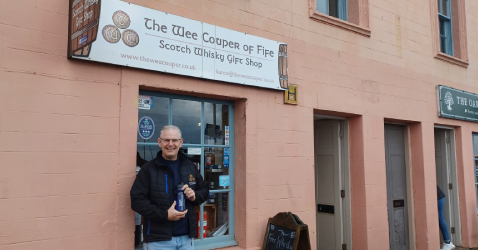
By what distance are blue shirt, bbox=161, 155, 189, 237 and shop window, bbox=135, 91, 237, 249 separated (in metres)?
0.56

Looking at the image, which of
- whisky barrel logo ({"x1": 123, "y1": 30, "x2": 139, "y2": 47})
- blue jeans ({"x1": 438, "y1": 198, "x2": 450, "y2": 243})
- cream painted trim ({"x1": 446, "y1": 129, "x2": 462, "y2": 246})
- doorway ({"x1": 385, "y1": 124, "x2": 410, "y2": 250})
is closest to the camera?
whisky barrel logo ({"x1": 123, "y1": 30, "x2": 139, "y2": 47})

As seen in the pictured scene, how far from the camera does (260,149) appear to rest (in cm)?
471

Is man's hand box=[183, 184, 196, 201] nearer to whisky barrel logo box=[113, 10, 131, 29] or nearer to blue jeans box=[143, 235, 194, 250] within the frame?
blue jeans box=[143, 235, 194, 250]

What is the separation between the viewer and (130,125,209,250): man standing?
3.31 meters

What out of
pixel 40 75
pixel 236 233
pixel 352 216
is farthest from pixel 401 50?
pixel 40 75

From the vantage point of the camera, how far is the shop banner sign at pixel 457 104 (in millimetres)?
7352

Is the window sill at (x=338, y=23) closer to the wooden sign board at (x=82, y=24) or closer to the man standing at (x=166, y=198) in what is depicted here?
the man standing at (x=166, y=198)

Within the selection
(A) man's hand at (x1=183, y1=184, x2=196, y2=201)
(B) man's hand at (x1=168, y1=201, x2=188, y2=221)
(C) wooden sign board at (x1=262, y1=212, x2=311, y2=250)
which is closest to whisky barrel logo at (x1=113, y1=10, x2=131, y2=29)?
(A) man's hand at (x1=183, y1=184, x2=196, y2=201)

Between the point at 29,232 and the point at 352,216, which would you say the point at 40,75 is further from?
the point at 352,216

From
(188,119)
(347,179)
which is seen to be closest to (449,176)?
(347,179)

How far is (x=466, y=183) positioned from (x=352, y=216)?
335cm

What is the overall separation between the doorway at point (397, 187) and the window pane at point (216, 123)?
11.5 feet

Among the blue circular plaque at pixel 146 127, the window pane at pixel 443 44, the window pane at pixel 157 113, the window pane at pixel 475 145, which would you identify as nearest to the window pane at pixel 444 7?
the window pane at pixel 443 44

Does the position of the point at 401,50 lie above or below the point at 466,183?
above
